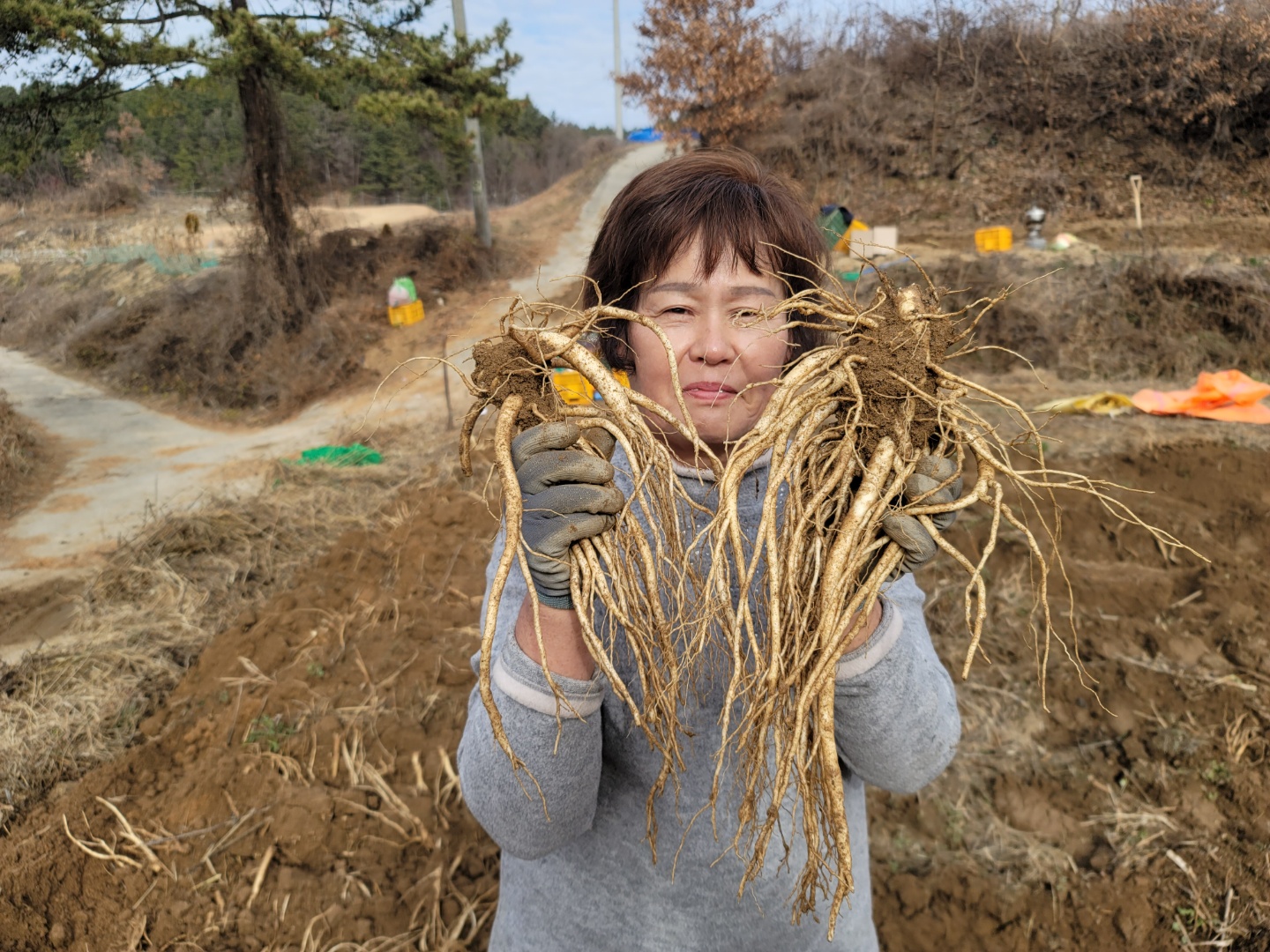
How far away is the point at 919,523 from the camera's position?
0.94 meters

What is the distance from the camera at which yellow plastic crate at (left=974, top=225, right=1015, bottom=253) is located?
863 cm

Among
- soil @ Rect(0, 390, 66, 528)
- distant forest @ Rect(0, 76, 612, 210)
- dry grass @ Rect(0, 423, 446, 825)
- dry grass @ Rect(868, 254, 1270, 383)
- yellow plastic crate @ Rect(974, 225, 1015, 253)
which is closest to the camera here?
dry grass @ Rect(0, 423, 446, 825)

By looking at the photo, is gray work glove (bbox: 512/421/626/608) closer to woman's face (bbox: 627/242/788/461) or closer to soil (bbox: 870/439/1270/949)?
woman's face (bbox: 627/242/788/461)

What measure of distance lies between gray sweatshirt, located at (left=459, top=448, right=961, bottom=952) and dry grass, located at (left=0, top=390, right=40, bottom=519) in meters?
6.63

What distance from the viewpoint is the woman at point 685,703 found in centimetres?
90

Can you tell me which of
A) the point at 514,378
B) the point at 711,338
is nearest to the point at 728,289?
the point at 711,338

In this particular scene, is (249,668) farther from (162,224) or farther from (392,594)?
(162,224)

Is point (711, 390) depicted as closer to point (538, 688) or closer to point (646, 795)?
point (538, 688)

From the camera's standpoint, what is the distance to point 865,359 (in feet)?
3.36

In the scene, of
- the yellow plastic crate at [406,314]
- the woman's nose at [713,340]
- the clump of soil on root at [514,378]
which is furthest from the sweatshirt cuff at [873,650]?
the yellow plastic crate at [406,314]

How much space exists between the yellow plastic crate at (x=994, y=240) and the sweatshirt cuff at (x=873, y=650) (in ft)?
30.1

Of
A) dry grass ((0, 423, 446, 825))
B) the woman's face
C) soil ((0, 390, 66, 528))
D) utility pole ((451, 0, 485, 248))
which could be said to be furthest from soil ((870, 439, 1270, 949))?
utility pole ((451, 0, 485, 248))

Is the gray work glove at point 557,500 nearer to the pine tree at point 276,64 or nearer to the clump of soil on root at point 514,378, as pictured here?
the clump of soil on root at point 514,378

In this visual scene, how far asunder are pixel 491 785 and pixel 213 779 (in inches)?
72.3
